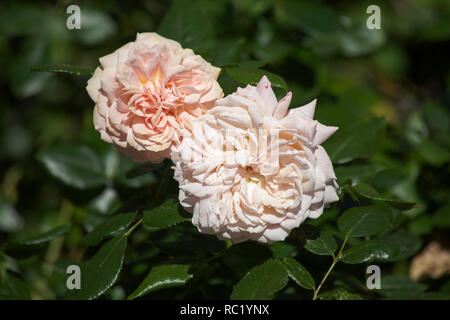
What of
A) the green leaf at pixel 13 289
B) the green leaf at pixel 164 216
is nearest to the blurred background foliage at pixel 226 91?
the green leaf at pixel 13 289

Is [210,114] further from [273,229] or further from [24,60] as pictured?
[24,60]

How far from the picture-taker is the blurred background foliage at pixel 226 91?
98 cm

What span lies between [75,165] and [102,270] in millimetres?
438

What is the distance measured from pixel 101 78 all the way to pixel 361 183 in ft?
1.56

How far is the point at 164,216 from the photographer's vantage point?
2.69 feet

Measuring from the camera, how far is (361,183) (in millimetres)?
914

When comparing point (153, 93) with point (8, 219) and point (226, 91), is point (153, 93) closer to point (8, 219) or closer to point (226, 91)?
point (226, 91)

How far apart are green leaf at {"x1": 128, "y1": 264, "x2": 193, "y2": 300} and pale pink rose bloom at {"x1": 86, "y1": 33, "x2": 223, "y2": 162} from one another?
0.65 ft

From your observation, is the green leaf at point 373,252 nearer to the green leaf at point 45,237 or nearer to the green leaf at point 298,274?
the green leaf at point 298,274

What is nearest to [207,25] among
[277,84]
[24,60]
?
[277,84]

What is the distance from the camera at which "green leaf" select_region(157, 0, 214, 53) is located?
95 centimetres

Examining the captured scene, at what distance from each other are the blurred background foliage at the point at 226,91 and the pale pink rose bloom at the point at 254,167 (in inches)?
5.5

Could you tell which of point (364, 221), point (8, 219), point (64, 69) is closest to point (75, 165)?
point (8, 219)

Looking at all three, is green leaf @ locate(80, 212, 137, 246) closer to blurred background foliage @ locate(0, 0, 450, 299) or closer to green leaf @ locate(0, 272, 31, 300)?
blurred background foliage @ locate(0, 0, 450, 299)
